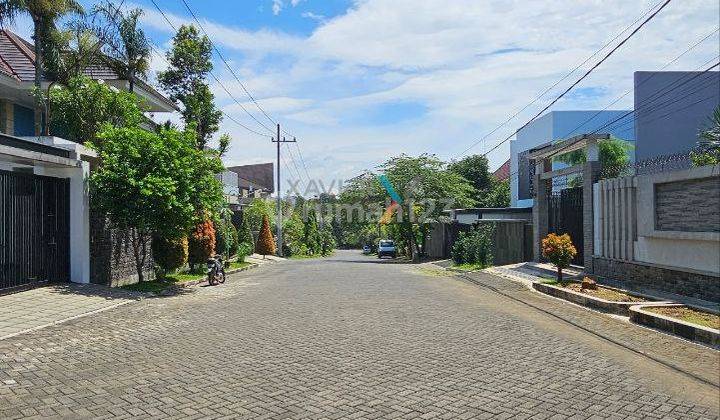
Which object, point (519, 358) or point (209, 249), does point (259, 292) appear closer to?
point (209, 249)

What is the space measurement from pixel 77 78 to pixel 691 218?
17802 mm

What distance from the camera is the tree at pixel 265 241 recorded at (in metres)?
41.5

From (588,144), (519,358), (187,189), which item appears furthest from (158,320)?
(588,144)

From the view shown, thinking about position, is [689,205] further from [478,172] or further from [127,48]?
[478,172]

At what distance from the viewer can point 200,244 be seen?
20766 millimetres

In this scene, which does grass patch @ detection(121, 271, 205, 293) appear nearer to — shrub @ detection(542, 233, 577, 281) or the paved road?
the paved road

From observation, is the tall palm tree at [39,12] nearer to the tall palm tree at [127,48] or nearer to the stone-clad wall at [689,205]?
the tall palm tree at [127,48]

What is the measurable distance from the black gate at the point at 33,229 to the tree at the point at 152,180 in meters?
0.96

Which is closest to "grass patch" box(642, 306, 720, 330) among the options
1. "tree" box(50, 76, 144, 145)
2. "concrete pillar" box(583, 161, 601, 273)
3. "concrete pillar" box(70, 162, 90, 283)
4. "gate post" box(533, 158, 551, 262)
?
"concrete pillar" box(583, 161, 601, 273)

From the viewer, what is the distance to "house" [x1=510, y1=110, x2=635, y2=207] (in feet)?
138

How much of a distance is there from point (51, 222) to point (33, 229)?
0.72m

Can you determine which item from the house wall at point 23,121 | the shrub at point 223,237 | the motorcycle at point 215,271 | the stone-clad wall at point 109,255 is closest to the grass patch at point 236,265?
the shrub at point 223,237

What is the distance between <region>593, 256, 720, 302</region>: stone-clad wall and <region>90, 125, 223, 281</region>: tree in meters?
11.0

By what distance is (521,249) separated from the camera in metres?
24.0
